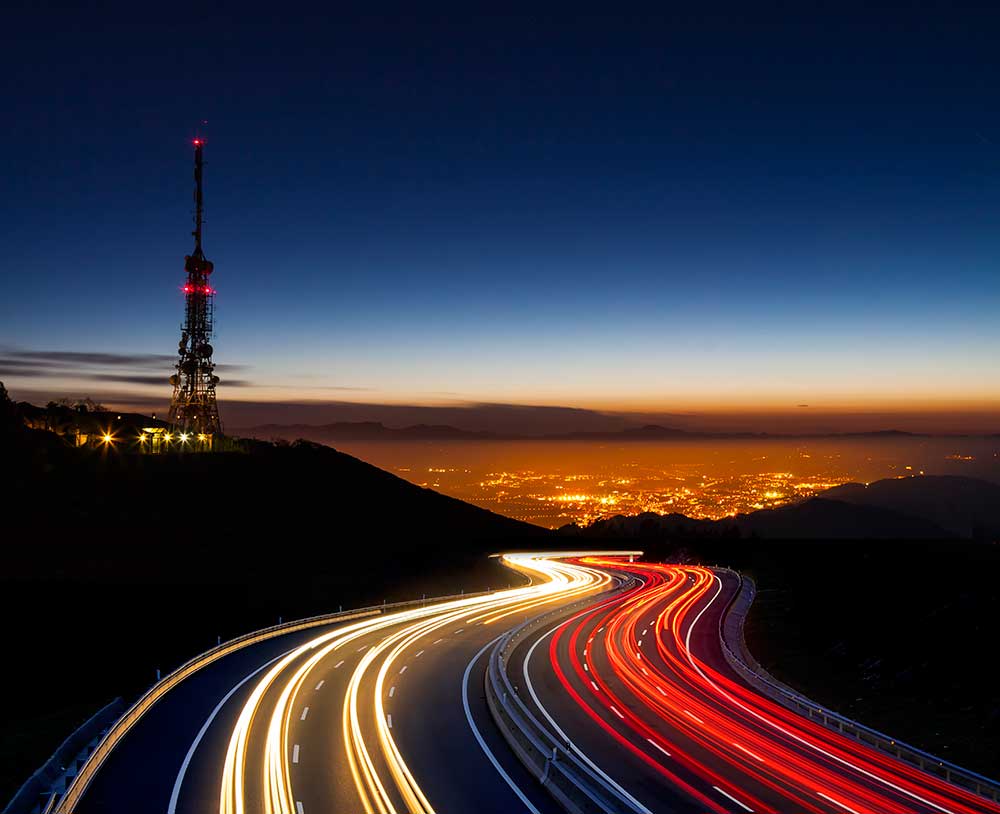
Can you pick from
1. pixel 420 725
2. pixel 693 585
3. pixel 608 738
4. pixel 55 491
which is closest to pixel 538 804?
pixel 608 738

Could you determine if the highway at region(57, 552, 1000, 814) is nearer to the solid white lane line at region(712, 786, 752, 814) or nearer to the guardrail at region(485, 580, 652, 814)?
the solid white lane line at region(712, 786, 752, 814)

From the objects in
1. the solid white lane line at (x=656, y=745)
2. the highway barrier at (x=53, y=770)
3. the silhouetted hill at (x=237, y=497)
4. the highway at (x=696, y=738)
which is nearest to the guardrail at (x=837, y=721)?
the highway at (x=696, y=738)

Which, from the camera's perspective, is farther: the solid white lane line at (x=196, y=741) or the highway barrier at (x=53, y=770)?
the solid white lane line at (x=196, y=741)

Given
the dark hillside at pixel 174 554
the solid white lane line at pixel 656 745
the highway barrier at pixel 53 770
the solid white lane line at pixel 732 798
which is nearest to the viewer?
the highway barrier at pixel 53 770

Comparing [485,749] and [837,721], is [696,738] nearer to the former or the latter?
[837,721]

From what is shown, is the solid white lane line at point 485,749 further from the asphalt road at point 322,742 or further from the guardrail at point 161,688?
the guardrail at point 161,688

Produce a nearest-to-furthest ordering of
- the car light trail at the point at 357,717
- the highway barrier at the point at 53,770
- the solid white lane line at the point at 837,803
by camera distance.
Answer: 1. the highway barrier at the point at 53,770
2. the solid white lane line at the point at 837,803
3. the car light trail at the point at 357,717

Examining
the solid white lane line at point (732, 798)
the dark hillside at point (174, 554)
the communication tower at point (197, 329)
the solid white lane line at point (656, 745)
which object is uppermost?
the communication tower at point (197, 329)

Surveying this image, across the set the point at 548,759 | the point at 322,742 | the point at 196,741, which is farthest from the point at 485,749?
the point at 196,741

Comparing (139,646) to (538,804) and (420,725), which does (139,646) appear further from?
(538,804)
